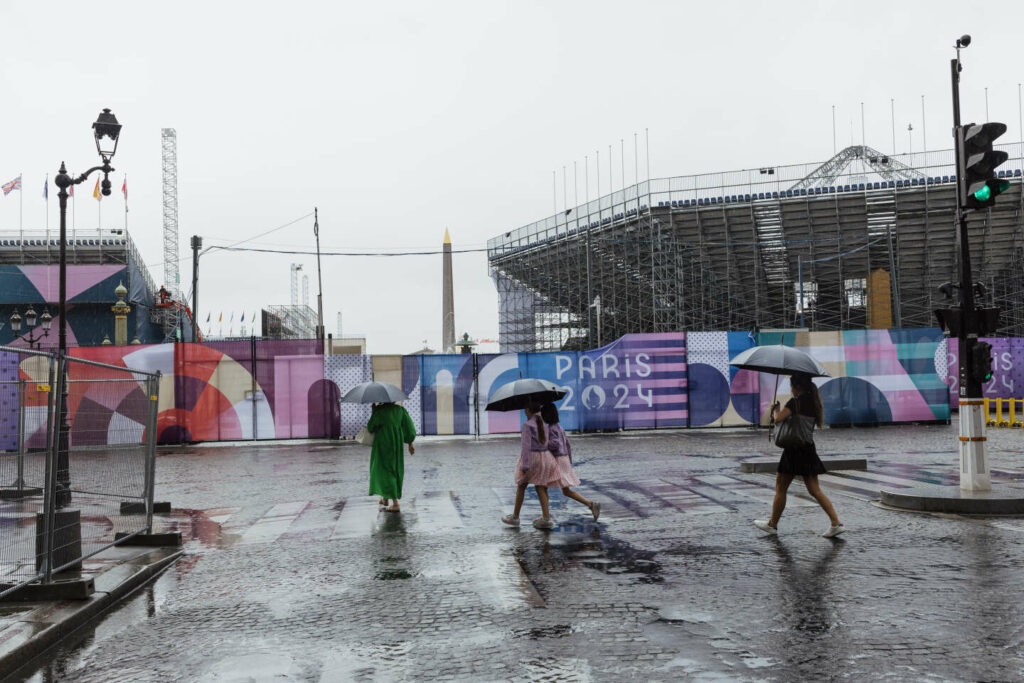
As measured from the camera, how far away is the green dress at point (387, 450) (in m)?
10.9

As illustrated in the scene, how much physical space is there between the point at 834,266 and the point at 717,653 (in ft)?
144

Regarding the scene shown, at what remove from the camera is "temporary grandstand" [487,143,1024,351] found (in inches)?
1690

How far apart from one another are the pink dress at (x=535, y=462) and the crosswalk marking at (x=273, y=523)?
2.65 meters

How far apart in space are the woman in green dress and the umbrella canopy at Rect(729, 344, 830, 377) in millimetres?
4078

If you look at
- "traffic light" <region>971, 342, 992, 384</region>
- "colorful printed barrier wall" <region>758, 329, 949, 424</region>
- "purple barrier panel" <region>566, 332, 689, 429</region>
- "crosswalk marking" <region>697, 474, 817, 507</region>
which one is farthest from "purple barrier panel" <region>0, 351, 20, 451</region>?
"colorful printed barrier wall" <region>758, 329, 949, 424</region>

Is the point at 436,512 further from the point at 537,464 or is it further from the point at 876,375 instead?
the point at 876,375

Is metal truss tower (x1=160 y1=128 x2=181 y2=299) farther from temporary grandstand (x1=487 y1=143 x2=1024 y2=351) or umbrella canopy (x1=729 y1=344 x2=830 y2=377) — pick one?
umbrella canopy (x1=729 y1=344 x2=830 y2=377)

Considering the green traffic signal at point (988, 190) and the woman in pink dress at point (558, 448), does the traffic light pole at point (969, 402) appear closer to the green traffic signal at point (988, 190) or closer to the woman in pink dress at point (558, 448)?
the green traffic signal at point (988, 190)

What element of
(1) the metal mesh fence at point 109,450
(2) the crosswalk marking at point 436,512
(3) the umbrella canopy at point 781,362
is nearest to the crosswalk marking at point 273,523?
(1) the metal mesh fence at point 109,450

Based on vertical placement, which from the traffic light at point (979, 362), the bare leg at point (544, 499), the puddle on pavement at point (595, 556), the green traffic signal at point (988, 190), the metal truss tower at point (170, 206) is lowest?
the puddle on pavement at point (595, 556)

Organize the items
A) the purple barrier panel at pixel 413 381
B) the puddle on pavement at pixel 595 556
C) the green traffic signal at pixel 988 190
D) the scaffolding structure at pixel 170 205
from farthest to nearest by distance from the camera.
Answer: the scaffolding structure at pixel 170 205 < the purple barrier panel at pixel 413 381 < the green traffic signal at pixel 988 190 < the puddle on pavement at pixel 595 556

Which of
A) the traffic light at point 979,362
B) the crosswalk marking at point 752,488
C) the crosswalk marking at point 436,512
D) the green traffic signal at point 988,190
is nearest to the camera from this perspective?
the crosswalk marking at point 436,512

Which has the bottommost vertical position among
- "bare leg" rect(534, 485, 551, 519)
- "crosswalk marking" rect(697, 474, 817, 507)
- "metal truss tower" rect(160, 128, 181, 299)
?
"crosswalk marking" rect(697, 474, 817, 507)

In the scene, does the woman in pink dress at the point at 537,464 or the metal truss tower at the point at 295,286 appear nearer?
the woman in pink dress at the point at 537,464
